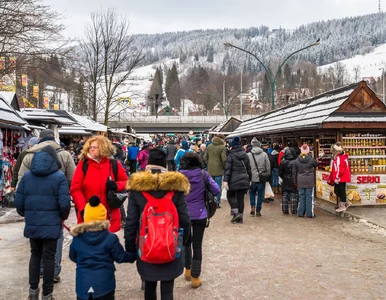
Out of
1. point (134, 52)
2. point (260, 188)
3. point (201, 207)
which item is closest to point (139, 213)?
point (201, 207)

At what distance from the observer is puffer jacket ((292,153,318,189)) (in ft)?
31.0

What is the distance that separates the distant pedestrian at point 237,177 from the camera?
28.4 feet

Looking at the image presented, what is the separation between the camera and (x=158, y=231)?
10.7 ft

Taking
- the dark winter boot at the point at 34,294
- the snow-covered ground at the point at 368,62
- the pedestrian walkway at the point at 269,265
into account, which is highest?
the snow-covered ground at the point at 368,62

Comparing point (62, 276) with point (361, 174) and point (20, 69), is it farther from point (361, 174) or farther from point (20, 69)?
point (20, 69)

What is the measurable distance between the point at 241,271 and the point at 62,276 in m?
2.57

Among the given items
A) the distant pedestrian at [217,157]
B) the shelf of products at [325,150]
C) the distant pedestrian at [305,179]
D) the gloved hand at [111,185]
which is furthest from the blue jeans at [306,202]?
the gloved hand at [111,185]

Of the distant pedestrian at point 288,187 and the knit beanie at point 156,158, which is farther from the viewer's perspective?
the distant pedestrian at point 288,187

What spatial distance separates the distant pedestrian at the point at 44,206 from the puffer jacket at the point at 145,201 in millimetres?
1175

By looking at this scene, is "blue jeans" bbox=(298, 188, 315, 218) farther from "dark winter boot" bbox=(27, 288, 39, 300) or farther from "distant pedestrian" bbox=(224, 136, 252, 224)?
"dark winter boot" bbox=(27, 288, 39, 300)

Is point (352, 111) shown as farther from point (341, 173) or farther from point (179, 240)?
point (179, 240)

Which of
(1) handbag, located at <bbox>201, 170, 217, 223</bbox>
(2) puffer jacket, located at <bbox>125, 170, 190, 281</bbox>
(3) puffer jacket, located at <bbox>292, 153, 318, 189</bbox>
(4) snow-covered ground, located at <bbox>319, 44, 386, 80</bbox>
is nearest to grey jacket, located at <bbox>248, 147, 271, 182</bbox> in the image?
(3) puffer jacket, located at <bbox>292, 153, 318, 189</bbox>

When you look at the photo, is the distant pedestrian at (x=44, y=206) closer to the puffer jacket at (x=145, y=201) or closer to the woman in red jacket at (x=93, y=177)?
the woman in red jacket at (x=93, y=177)

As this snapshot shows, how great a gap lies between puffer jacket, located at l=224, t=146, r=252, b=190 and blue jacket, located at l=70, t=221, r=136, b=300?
5.33m
